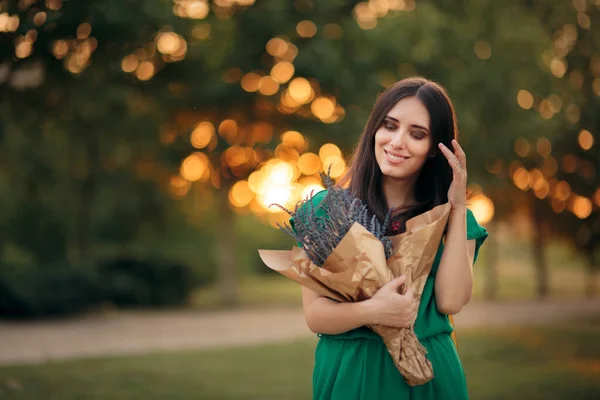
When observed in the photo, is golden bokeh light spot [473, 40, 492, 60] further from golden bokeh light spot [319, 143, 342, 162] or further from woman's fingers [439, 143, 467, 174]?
woman's fingers [439, 143, 467, 174]

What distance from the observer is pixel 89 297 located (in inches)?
685

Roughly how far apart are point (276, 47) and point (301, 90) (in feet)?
4.31

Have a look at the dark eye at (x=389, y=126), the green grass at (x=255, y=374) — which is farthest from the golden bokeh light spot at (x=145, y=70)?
the dark eye at (x=389, y=126)

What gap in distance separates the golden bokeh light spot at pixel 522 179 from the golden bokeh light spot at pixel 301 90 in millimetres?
5661

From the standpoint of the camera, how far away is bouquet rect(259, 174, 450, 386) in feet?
8.24

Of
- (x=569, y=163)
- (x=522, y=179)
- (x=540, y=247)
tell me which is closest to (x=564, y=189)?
(x=569, y=163)

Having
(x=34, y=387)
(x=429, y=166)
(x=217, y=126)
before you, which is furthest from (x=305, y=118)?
(x=429, y=166)

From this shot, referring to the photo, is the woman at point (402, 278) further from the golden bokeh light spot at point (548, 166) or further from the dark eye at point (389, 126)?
the golden bokeh light spot at point (548, 166)

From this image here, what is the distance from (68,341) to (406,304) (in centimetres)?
1162

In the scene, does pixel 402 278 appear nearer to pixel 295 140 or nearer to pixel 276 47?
pixel 276 47

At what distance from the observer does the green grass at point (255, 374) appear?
8602mm

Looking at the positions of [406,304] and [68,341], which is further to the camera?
[68,341]

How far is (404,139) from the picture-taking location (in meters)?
2.81

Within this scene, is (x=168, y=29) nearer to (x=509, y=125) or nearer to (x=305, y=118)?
(x=305, y=118)
